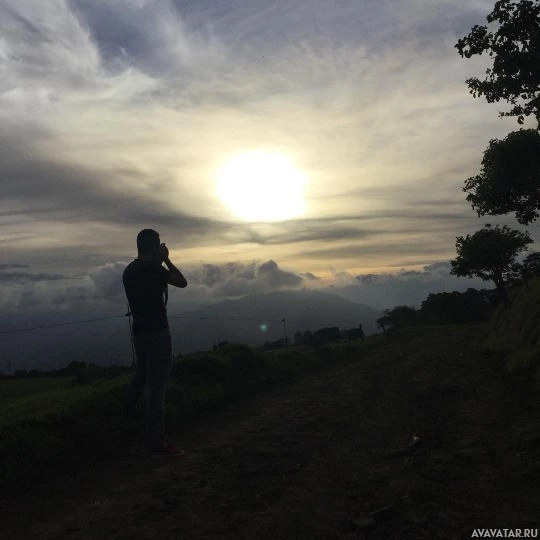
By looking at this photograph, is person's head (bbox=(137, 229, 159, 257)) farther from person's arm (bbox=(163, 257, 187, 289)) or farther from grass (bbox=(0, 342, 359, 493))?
grass (bbox=(0, 342, 359, 493))

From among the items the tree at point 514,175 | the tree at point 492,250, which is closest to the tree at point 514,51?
the tree at point 514,175

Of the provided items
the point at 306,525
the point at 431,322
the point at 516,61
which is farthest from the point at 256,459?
the point at 431,322

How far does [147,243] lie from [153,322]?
1.53 metres

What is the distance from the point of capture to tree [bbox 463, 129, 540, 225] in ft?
58.7

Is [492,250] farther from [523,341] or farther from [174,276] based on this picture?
[174,276]

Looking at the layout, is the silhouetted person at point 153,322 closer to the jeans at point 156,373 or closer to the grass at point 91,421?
the jeans at point 156,373

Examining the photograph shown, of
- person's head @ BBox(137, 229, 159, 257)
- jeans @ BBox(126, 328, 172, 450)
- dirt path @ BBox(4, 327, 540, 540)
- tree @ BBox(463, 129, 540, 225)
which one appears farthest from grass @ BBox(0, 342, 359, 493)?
tree @ BBox(463, 129, 540, 225)

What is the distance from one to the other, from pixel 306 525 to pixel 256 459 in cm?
262

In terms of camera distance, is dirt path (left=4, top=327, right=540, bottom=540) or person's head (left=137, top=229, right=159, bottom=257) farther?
person's head (left=137, top=229, right=159, bottom=257)

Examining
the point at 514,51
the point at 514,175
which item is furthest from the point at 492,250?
the point at 514,51

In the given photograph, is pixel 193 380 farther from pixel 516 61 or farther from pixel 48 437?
pixel 516 61

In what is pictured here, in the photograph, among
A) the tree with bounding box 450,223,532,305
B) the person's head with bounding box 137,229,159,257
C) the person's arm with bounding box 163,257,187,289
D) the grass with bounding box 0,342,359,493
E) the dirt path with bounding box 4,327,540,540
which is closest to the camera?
the dirt path with bounding box 4,327,540,540

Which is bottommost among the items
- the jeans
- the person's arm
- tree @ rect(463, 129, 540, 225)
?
the jeans

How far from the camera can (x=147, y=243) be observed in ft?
26.4
